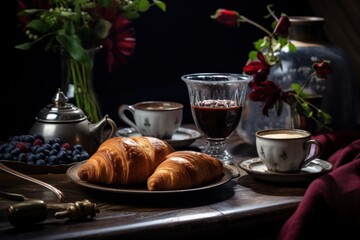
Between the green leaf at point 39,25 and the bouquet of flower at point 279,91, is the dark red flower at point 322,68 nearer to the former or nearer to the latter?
the bouquet of flower at point 279,91

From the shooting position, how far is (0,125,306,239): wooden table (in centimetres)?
119

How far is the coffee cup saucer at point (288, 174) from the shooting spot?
4.82 feet

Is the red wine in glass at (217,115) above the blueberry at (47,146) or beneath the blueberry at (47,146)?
above

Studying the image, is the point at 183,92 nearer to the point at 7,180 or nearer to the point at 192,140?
the point at 192,140

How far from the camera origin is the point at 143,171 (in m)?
1.40

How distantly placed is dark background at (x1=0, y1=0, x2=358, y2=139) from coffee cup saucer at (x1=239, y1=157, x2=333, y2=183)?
1055mm

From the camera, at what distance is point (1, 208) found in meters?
1.29

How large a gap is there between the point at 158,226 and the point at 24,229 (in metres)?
0.22

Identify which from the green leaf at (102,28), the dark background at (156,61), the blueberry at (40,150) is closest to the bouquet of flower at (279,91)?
the green leaf at (102,28)

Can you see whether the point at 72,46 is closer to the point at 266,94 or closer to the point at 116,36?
the point at 116,36

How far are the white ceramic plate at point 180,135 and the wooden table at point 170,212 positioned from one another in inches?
11.9

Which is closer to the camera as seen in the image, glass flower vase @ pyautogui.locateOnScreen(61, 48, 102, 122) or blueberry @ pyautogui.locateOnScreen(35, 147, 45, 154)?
blueberry @ pyautogui.locateOnScreen(35, 147, 45, 154)

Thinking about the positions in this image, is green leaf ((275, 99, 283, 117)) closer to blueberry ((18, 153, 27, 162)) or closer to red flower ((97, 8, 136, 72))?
red flower ((97, 8, 136, 72))

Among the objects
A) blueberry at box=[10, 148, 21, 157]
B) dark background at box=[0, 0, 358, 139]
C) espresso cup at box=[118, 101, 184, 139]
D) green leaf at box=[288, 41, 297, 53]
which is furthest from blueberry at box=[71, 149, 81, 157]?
dark background at box=[0, 0, 358, 139]
